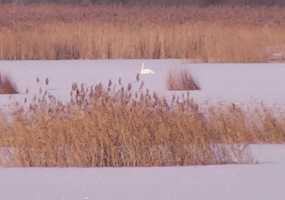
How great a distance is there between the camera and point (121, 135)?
896cm

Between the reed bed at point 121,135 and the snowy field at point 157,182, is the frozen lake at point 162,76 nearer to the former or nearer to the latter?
the reed bed at point 121,135

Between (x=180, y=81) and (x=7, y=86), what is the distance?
2.70 metres

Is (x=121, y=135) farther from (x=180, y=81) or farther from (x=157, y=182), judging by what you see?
(x=180, y=81)

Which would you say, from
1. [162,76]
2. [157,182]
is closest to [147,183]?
[157,182]

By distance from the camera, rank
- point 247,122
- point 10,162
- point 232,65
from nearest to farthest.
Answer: point 10,162 → point 247,122 → point 232,65

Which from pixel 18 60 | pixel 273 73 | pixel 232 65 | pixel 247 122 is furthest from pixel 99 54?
pixel 247 122

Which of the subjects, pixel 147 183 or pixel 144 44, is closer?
pixel 147 183

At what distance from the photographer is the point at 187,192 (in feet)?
24.7

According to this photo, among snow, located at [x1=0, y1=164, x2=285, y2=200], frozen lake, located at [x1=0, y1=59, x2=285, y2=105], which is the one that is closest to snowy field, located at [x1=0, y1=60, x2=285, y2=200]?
snow, located at [x1=0, y1=164, x2=285, y2=200]

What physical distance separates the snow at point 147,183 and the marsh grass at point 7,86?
22.5ft

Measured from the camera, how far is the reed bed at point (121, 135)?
872 centimetres

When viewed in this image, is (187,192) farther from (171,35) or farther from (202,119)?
(171,35)

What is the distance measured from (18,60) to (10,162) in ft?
40.6

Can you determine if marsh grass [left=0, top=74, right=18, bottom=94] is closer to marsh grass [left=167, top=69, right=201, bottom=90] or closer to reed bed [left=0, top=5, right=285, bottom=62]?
marsh grass [left=167, top=69, right=201, bottom=90]
